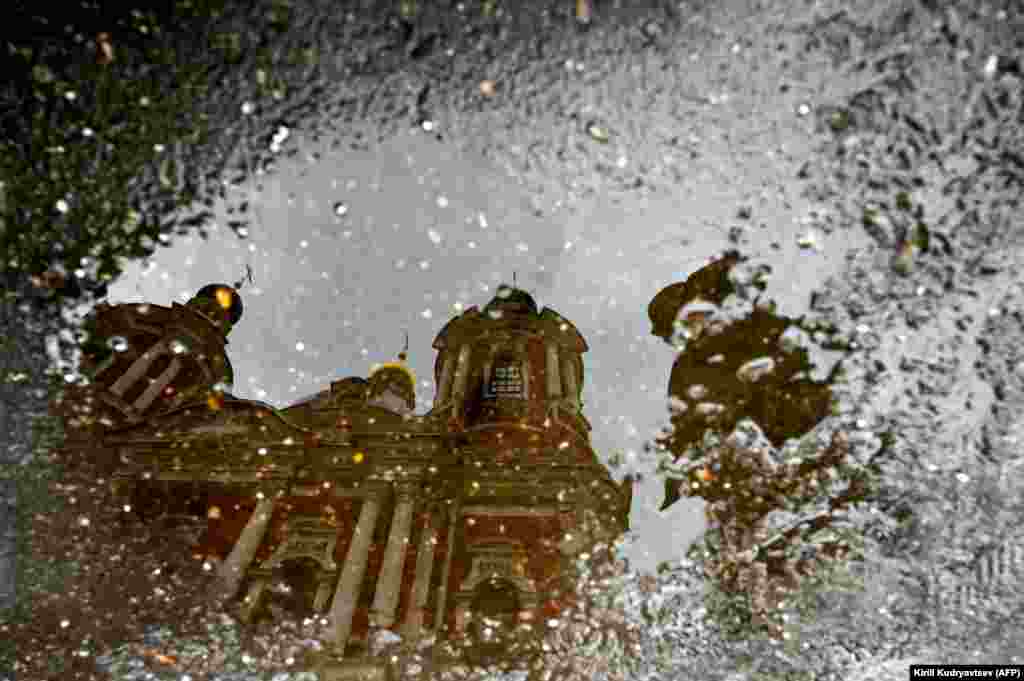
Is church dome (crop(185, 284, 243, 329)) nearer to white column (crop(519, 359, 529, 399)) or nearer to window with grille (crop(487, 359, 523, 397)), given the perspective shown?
window with grille (crop(487, 359, 523, 397))

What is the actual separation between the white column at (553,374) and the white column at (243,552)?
21.1ft

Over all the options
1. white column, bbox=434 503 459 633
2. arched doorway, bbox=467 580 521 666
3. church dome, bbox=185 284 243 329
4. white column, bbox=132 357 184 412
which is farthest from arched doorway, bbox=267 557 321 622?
church dome, bbox=185 284 243 329

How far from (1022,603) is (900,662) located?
4.21 ft

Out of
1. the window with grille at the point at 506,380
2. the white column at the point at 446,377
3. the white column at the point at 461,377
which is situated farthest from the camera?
the white column at the point at 446,377

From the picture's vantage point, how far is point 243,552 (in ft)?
42.7

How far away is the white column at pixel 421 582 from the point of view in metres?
12.3

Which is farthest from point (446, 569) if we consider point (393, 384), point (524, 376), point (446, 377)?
point (393, 384)

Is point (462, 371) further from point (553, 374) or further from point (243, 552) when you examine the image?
point (243, 552)

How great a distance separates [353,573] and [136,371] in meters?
7.07

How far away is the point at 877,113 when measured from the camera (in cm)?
436

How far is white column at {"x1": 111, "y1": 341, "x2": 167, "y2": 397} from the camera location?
15.7 metres

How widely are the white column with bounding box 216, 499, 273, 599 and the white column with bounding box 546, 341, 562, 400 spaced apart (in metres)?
6.44

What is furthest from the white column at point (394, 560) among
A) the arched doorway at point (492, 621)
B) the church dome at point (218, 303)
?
the church dome at point (218, 303)

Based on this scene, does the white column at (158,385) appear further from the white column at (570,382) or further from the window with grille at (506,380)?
the white column at (570,382)
